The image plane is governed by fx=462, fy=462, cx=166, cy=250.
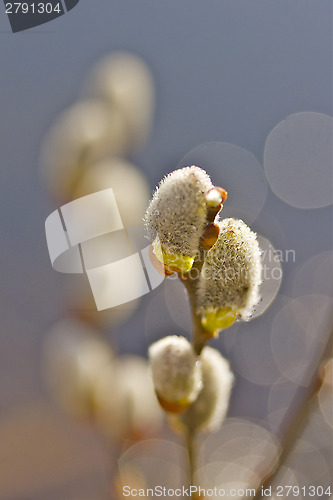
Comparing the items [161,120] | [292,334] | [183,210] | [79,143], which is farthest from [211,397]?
[292,334]

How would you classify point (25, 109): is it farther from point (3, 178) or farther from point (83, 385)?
point (83, 385)

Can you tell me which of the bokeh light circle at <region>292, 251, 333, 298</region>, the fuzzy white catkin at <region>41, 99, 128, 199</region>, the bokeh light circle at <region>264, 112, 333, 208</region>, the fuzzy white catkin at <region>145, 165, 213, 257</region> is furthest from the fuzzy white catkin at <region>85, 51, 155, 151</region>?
the bokeh light circle at <region>292, 251, 333, 298</region>

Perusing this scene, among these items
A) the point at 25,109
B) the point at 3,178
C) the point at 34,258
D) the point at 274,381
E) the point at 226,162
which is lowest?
the point at 274,381

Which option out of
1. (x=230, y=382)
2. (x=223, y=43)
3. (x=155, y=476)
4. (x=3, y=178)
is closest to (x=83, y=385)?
(x=230, y=382)

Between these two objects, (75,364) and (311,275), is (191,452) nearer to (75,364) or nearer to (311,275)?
(75,364)

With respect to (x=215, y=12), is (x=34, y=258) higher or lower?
lower

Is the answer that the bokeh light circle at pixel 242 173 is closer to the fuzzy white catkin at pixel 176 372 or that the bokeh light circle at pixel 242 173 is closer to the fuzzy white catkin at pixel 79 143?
the fuzzy white catkin at pixel 79 143

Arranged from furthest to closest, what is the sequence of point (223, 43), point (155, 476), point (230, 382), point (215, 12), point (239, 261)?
point (223, 43)
point (215, 12)
point (155, 476)
point (230, 382)
point (239, 261)
